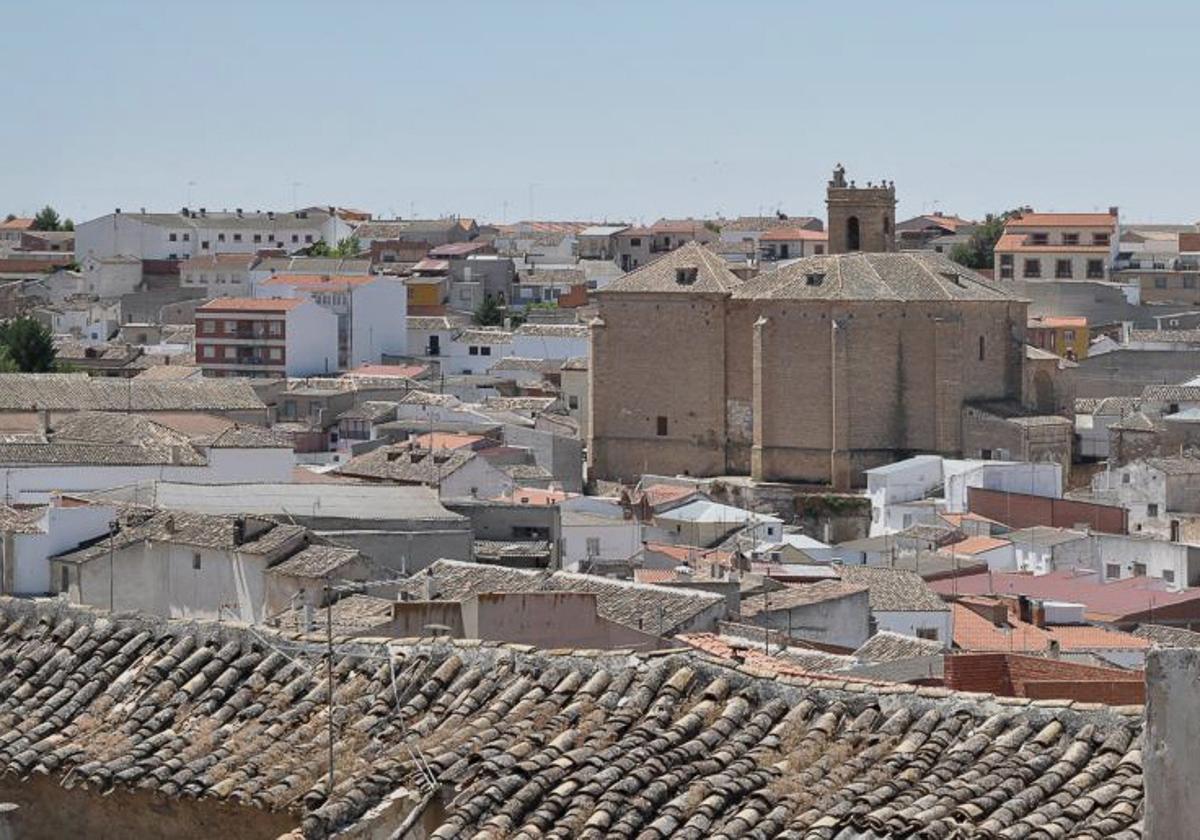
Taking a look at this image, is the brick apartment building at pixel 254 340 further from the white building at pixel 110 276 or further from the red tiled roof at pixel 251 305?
the white building at pixel 110 276

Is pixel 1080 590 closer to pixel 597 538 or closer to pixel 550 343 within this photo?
pixel 597 538

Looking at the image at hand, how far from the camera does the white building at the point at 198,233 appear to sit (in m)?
89.2

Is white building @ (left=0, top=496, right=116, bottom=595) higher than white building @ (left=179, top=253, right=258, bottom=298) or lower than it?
lower

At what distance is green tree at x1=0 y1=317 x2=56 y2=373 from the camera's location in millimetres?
61281

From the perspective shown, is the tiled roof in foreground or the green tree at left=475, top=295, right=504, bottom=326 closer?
the tiled roof in foreground

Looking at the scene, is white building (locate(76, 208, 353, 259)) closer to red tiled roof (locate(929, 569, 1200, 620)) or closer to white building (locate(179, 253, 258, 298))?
white building (locate(179, 253, 258, 298))

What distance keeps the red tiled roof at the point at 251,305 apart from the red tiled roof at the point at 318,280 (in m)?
2.83

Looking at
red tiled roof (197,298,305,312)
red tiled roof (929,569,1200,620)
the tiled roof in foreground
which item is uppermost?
red tiled roof (197,298,305,312)

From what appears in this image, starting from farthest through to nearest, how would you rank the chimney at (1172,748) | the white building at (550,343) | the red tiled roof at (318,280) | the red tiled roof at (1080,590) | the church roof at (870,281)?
the red tiled roof at (318,280), the white building at (550,343), the church roof at (870,281), the red tiled roof at (1080,590), the chimney at (1172,748)

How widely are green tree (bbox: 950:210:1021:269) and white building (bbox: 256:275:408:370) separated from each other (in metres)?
19.0

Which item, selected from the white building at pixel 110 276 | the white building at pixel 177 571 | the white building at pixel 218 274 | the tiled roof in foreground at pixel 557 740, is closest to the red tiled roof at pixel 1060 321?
the white building at pixel 218 274

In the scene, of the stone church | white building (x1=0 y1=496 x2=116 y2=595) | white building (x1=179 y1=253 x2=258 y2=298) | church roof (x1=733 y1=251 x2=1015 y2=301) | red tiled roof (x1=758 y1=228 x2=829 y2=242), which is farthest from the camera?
red tiled roof (x1=758 y1=228 x2=829 y2=242)

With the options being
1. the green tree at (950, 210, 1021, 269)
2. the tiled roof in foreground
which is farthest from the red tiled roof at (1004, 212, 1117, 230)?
the tiled roof in foreground

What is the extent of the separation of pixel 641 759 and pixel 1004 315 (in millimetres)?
42710
